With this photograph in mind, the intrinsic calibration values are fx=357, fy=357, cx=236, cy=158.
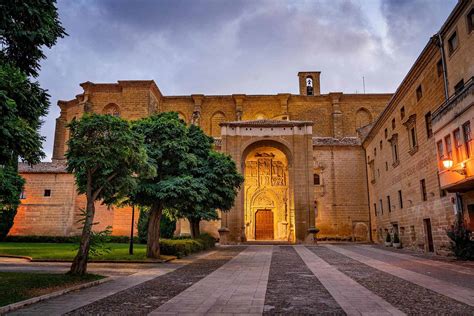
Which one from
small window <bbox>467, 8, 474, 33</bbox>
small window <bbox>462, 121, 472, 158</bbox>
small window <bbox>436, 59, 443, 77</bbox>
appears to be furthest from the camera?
small window <bbox>436, 59, 443, 77</bbox>

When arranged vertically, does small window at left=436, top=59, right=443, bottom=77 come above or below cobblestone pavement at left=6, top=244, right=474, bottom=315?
above

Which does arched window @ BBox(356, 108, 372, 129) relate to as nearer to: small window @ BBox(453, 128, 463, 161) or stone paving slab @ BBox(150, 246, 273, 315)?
small window @ BBox(453, 128, 463, 161)

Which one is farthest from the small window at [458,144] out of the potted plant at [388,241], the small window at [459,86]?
the potted plant at [388,241]

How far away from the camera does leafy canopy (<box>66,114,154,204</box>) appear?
10070mm

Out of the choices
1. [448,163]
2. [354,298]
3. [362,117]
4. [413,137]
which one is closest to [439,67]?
[413,137]

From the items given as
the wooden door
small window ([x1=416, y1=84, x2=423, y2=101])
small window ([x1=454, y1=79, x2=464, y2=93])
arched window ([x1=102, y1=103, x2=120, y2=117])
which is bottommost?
the wooden door

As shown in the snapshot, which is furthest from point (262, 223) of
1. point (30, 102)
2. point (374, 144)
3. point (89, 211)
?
point (30, 102)

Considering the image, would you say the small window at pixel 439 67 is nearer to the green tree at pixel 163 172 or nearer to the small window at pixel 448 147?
the small window at pixel 448 147

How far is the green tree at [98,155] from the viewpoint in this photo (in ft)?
32.7

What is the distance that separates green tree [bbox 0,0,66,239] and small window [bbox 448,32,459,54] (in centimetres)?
1525

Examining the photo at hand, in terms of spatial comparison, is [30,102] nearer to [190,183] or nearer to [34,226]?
[190,183]

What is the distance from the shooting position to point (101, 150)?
10.0m

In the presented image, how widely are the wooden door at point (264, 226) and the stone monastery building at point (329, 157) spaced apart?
0.34ft

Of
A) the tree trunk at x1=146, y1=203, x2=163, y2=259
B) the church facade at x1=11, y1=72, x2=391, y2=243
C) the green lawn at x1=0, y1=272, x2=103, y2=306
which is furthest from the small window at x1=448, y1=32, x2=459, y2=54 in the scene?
the church facade at x1=11, y1=72, x2=391, y2=243
